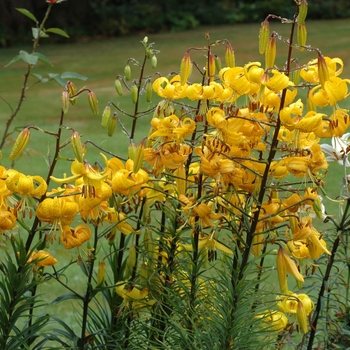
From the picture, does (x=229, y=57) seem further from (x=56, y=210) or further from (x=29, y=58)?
(x=29, y=58)

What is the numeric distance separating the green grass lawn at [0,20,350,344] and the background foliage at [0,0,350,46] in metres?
0.70

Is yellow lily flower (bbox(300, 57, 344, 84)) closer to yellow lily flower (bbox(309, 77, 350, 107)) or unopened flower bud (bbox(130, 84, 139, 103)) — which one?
yellow lily flower (bbox(309, 77, 350, 107))

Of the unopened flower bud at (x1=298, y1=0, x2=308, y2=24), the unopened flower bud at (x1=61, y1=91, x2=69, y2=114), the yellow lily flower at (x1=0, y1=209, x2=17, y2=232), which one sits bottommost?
the yellow lily flower at (x1=0, y1=209, x2=17, y2=232)

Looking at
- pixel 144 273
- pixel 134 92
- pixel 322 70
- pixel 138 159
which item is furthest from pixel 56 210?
pixel 322 70

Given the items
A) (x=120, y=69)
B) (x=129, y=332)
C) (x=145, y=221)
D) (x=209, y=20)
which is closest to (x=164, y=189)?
(x=145, y=221)

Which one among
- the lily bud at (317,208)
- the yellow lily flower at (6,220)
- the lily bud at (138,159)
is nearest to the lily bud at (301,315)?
the lily bud at (317,208)

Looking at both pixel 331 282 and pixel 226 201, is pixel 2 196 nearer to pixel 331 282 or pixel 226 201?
pixel 226 201

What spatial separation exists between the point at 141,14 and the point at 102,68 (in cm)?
659

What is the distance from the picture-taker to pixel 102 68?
52.8 feet

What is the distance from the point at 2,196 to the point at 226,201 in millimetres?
540

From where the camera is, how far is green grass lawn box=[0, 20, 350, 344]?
29.1 ft

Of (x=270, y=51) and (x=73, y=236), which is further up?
(x=270, y=51)

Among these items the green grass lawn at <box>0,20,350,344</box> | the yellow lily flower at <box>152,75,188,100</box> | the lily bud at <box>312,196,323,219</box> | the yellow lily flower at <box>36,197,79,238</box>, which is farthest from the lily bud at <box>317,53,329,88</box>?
the green grass lawn at <box>0,20,350,344</box>

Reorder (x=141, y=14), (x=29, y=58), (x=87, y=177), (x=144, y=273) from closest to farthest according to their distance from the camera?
(x=87, y=177), (x=144, y=273), (x=29, y=58), (x=141, y=14)
